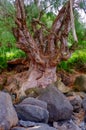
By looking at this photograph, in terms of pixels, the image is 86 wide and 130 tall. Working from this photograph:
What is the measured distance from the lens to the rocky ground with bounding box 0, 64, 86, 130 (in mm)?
2375

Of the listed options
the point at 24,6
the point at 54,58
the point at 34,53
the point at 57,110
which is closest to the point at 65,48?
the point at 54,58

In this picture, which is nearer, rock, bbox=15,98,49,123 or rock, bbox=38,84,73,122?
rock, bbox=15,98,49,123

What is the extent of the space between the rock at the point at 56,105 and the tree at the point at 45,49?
62 cm

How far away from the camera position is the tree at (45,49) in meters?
3.61

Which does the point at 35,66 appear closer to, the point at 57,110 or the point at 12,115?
the point at 57,110

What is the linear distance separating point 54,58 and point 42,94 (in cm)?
75

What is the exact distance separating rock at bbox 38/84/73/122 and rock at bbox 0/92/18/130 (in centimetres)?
62

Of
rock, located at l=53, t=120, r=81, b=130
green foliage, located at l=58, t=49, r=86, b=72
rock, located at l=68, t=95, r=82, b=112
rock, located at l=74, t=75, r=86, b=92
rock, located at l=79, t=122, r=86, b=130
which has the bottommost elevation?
rock, located at l=79, t=122, r=86, b=130

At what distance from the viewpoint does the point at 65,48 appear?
12.3 ft

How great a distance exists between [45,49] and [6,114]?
5.73ft

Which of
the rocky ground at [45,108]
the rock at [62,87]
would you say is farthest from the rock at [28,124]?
the rock at [62,87]

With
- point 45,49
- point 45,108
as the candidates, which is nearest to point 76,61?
point 45,49

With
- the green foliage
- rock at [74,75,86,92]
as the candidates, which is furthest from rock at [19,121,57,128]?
the green foliage

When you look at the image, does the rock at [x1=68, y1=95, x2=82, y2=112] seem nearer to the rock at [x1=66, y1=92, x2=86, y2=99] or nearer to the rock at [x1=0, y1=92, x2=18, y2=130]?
the rock at [x1=66, y1=92, x2=86, y2=99]
